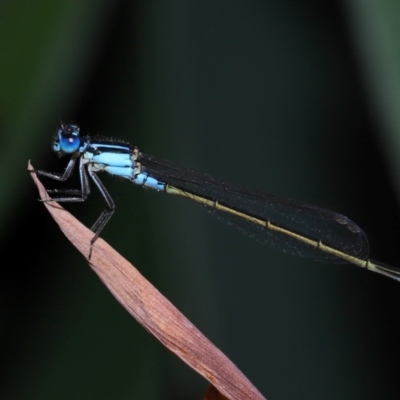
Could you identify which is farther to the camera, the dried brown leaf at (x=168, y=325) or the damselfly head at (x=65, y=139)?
the damselfly head at (x=65, y=139)

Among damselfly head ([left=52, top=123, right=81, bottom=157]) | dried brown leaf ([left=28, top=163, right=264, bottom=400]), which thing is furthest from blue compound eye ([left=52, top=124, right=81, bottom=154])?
dried brown leaf ([left=28, top=163, right=264, bottom=400])

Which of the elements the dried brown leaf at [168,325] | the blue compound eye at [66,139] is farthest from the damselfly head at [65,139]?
the dried brown leaf at [168,325]

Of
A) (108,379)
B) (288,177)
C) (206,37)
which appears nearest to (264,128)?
(288,177)

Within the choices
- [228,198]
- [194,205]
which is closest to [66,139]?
[194,205]

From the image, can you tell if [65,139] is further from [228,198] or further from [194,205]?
[228,198]

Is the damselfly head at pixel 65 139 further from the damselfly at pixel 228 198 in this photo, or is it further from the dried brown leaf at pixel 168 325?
the dried brown leaf at pixel 168 325

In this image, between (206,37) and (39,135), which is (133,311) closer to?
(39,135)

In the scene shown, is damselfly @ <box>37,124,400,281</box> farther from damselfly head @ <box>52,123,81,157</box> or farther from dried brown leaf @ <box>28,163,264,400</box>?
dried brown leaf @ <box>28,163,264,400</box>

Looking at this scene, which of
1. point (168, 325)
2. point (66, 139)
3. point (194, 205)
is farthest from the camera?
point (194, 205)
